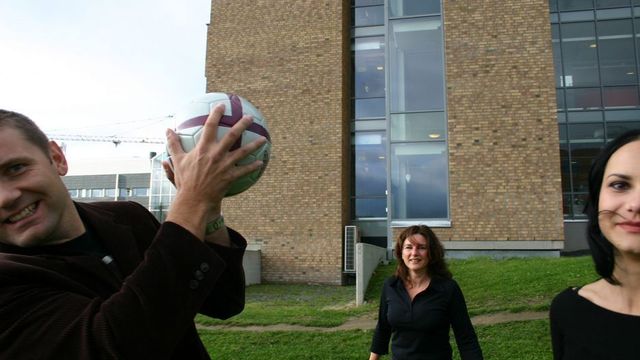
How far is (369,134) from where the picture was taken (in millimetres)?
19188

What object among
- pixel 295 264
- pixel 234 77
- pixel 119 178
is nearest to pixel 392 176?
pixel 295 264

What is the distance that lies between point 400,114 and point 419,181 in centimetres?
248

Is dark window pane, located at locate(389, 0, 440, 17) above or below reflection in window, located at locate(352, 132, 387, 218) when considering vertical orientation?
above

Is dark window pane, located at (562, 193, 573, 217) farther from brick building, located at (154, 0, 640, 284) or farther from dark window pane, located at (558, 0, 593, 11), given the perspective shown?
dark window pane, located at (558, 0, 593, 11)

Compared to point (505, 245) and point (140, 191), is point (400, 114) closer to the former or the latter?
point (505, 245)

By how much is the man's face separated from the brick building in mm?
14505

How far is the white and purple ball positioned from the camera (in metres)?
1.70

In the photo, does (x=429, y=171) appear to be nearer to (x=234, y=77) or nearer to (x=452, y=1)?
(x=452, y=1)

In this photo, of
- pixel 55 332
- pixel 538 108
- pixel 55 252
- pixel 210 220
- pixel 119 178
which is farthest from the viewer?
pixel 119 178

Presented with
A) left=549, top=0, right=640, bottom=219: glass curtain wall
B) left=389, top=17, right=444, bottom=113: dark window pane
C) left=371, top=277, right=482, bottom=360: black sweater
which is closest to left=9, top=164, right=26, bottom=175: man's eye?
left=371, top=277, right=482, bottom=360: black sweater

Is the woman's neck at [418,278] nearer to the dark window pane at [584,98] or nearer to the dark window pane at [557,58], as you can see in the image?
the dark window pane at [584,98]

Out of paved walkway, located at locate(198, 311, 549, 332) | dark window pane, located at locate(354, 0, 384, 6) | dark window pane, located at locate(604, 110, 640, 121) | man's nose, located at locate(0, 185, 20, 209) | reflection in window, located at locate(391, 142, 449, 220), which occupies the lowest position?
paved walkway, located at locate(198, 311, 549, 332)

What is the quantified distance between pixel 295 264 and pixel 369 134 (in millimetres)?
5886

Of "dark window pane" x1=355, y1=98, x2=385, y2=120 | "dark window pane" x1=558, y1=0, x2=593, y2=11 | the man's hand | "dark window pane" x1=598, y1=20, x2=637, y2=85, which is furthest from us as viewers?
"dark window pane" x1=558, y1=0, x2=593, y2=11
